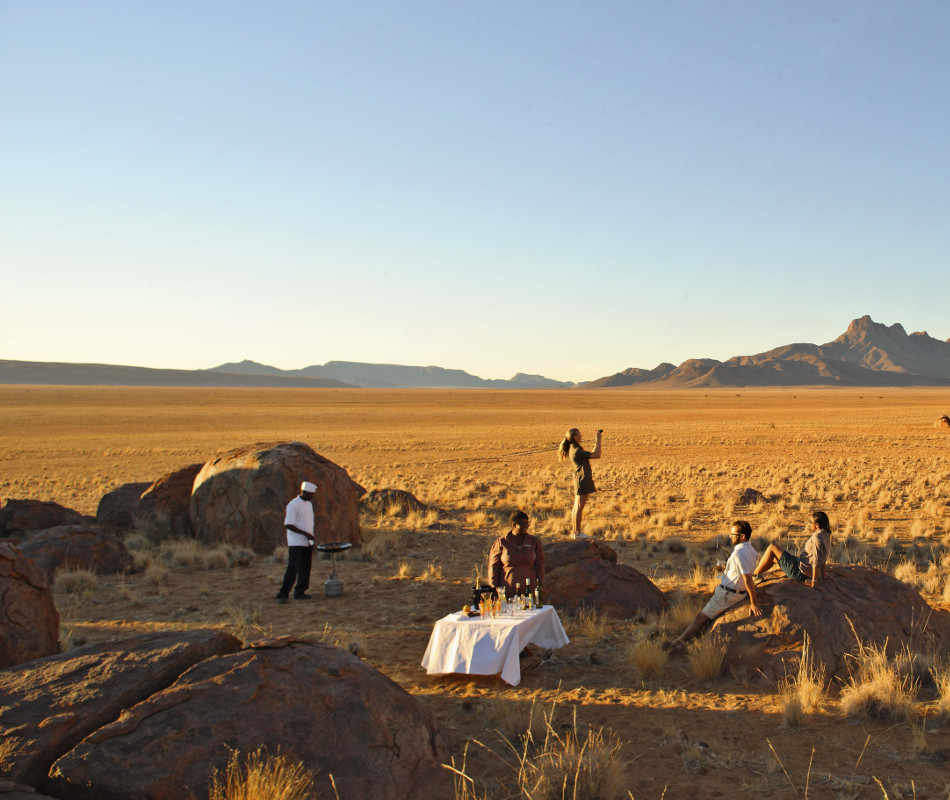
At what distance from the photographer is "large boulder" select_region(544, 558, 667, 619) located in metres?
9.70

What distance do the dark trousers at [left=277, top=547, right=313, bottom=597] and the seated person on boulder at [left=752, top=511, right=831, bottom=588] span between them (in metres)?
6.71

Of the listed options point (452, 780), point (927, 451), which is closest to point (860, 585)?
point (452, 780)

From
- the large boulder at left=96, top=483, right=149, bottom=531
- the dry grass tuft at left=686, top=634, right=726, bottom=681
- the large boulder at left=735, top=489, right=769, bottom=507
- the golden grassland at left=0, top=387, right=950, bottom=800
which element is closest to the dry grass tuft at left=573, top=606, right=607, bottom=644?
the golden grassland at left=0, top=387, right=950, bottom=800

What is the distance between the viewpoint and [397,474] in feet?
92.8

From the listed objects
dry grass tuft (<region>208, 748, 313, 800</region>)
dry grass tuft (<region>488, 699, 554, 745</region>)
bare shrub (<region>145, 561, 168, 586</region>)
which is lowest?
bare shrub (<region>145, 561, 168, 586</region>)

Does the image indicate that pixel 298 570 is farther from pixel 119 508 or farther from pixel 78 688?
pixel 119 508

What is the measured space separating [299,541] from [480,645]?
447 cm

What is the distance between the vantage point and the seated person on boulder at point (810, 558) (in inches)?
293

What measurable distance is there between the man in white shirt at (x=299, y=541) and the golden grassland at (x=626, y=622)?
42cm

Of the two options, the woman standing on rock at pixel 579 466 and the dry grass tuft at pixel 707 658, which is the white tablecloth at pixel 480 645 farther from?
the woman standing on rock at pixel 579 466

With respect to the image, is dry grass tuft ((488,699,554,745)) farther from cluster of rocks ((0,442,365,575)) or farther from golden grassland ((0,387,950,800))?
cluster of rocks ((0,442,365,575))

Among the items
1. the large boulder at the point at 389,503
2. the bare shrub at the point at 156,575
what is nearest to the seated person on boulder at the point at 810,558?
the bare shrub at the point at 156,575

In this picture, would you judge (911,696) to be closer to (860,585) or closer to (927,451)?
(860,585)

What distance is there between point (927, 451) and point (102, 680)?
120 ft
